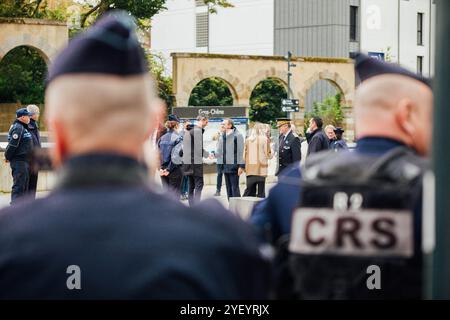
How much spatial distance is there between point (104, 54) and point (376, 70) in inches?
63.9

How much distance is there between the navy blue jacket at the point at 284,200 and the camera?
3805mm

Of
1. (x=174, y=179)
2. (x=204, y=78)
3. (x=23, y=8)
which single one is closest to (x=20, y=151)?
(x=174, y=179)

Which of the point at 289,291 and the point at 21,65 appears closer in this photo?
the point at 289,291

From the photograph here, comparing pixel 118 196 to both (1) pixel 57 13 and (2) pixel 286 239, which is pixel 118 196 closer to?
(2) pixel 286 239

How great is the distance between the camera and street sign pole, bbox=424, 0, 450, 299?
3.21 metres

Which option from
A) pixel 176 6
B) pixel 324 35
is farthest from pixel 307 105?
pixel 176 6

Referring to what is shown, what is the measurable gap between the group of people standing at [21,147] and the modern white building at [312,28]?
54.5 meters

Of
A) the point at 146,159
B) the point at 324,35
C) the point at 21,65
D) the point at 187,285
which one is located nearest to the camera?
the point at 187,285

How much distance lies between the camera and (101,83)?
261 cm

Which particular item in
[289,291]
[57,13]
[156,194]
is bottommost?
[289,291]

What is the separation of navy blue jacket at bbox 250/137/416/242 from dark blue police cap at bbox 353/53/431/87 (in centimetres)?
33

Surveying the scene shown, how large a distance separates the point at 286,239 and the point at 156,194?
51.8 inches

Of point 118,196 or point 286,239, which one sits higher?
point 118,196

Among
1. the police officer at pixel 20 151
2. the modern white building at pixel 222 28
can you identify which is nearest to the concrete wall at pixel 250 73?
the modern white building at pixel 222 28
